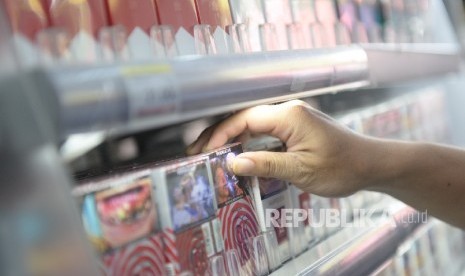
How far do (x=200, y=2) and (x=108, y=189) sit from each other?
1.35 ft

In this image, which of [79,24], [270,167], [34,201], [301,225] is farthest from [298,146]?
[34,201]

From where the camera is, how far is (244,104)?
2.70 feet

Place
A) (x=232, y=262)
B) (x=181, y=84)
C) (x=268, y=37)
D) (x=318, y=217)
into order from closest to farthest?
(x=181, y=84), (x=232, y=262), (x=268, y=37), (x=318, y=217)

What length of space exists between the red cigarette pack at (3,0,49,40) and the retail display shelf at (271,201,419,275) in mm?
591

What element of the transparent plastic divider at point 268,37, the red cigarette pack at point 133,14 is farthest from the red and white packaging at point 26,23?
the transparent plastic divider at point 268,37

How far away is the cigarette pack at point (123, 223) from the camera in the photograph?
72 centimetres

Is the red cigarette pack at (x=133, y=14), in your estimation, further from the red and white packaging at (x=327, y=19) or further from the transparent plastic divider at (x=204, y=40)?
the red and white packaging at (x=327, y=19)

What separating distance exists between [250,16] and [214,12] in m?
0.13

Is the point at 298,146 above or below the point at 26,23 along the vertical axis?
below

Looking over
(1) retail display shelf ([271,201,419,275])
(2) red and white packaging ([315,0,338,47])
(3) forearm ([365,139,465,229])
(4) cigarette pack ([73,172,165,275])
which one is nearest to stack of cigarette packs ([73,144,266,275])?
(4) cigarette pack ([73,172,165,275])

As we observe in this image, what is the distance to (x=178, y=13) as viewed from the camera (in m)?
0.93

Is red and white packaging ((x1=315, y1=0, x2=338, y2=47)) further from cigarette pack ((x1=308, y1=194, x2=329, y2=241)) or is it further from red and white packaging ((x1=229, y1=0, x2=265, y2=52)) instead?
cigarette pack ((x1=308, y1=194, x2=329, y2=241))

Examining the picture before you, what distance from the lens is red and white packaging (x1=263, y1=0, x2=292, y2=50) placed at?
119 centimetres

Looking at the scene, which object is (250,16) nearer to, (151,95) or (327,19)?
(327,19)
